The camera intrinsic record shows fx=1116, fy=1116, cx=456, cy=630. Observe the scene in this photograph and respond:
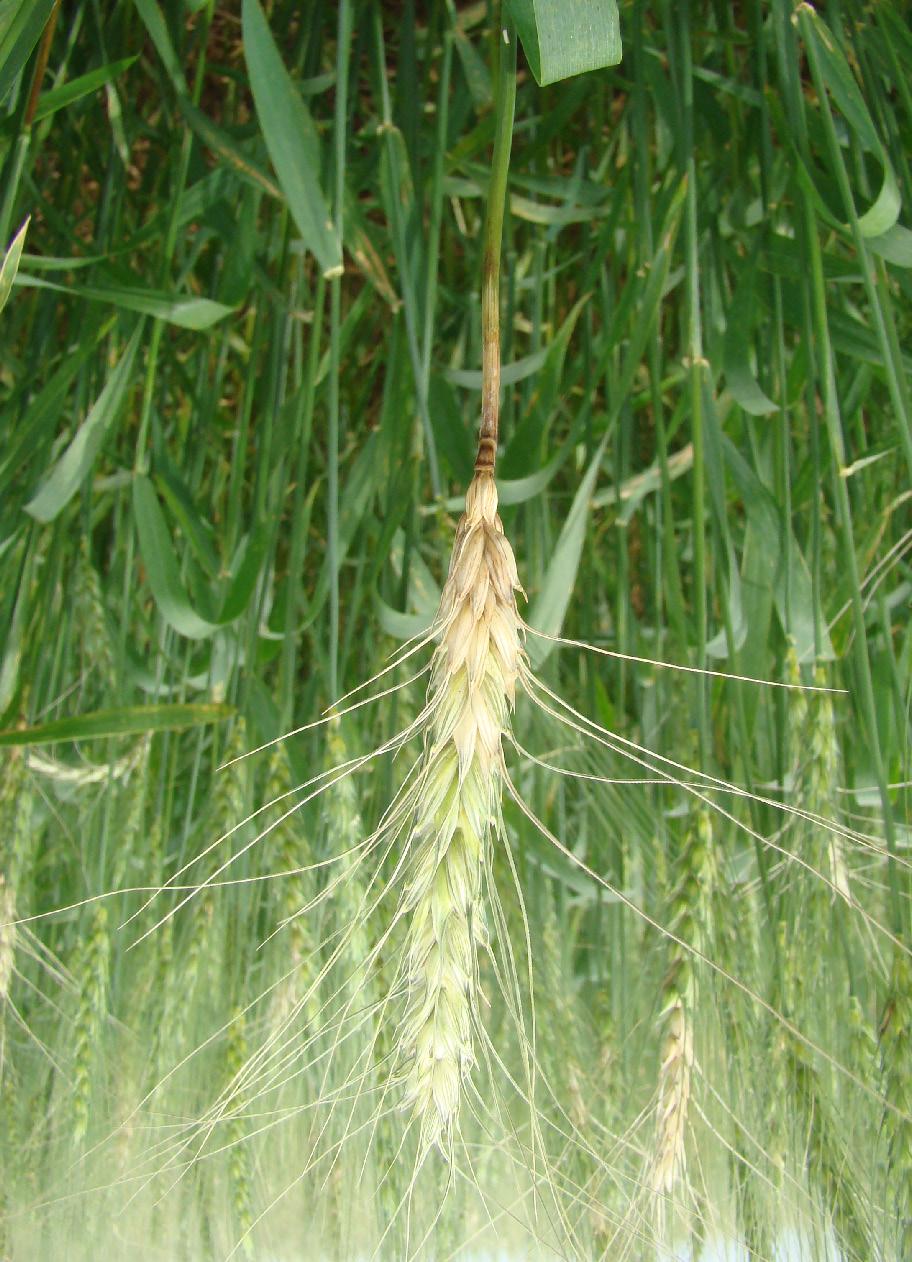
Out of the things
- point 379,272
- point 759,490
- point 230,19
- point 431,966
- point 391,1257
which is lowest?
Result: point 391,1257

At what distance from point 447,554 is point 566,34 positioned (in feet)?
0.77

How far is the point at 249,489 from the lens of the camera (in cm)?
76

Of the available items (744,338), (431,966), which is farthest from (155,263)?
(431,966)

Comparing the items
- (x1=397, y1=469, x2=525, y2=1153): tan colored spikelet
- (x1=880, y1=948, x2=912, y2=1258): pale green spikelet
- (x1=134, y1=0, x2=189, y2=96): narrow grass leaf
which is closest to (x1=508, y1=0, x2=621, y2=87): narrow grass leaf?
(x1=397, y1=469, x2=525, y2=1153): tan colored spikelet

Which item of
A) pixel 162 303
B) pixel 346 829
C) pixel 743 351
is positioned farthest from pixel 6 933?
pixel 743 351

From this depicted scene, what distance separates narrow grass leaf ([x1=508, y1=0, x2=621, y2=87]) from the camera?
24 cm

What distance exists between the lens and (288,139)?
15.5 inches

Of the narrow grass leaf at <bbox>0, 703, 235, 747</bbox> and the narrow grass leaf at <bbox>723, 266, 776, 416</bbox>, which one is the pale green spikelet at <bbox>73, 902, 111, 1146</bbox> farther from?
the narrow grass leaf at <bbox>723, 266, 776, 416</bbox>

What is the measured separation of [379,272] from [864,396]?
0.78 feet

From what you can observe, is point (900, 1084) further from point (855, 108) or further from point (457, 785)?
point (855, 108)

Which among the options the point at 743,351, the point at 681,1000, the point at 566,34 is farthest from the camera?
the point at 743,351

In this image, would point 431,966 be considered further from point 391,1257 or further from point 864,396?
point 864,396

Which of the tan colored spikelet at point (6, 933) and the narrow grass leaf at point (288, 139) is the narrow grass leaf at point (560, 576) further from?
the tan colored spikelet at point (6, 933)

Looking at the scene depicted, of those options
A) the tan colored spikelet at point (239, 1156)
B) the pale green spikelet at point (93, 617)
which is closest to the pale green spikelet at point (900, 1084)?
the tan colored spikelet at point (239, 1156)
